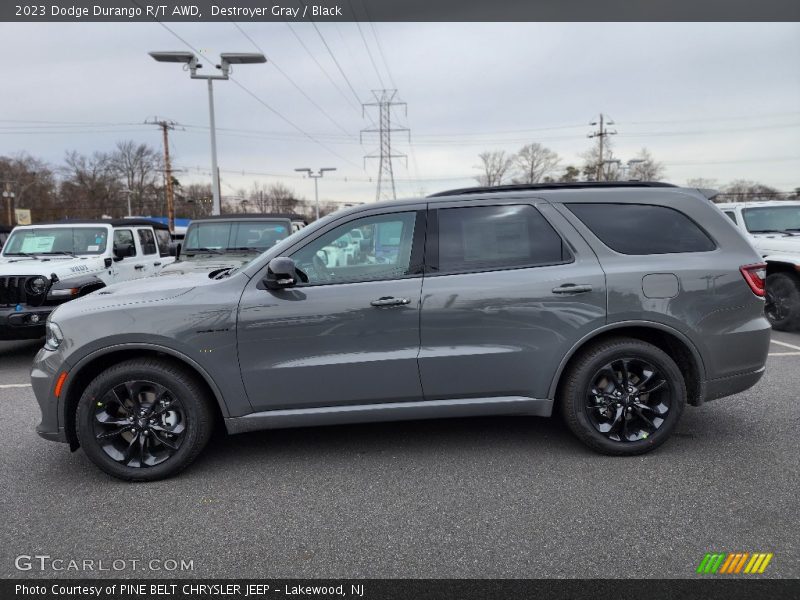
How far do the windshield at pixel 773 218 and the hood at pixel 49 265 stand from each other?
10742 mm

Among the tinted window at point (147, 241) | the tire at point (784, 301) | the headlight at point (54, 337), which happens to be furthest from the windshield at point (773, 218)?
the tinted window at point (147, 241)

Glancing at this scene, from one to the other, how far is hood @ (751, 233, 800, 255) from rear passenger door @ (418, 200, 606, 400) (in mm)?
6183

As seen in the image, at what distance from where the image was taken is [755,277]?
3.55 meters

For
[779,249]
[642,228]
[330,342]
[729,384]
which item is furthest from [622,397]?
[779,249]

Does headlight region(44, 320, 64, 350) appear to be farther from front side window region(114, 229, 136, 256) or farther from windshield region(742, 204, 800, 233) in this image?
windshield region(742, 204, 800, 233)

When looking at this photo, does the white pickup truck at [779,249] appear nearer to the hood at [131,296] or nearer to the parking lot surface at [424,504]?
the parking lot surface at [424,504]

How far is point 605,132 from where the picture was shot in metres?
58.4

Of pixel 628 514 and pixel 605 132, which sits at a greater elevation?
pixel 605 132

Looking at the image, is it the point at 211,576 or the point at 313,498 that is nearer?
the point at 211,576

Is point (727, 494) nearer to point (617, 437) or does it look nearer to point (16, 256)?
point (617, 437)

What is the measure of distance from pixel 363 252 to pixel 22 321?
5.42 metres

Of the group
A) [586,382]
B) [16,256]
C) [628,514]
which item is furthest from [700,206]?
[16,256]

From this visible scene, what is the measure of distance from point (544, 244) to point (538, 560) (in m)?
1.99

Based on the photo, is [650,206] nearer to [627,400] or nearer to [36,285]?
[627,400]
